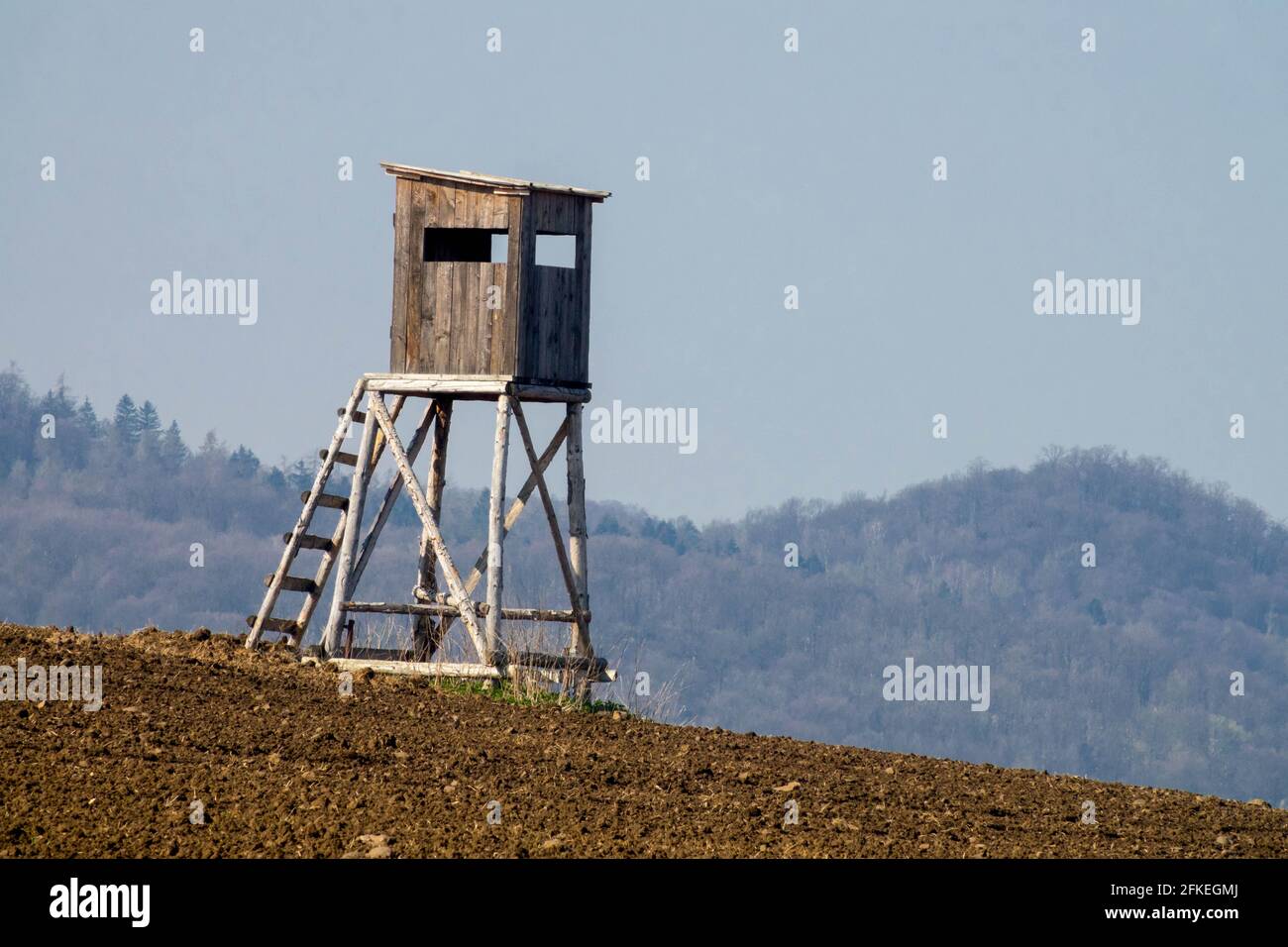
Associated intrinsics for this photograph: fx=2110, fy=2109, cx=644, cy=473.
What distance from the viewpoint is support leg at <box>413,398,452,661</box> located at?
936 inches

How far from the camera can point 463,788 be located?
14281 mm

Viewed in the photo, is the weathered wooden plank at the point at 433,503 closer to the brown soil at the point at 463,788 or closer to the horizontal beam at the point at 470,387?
the horizontal beam at the point at 470,387

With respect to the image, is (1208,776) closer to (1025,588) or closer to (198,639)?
(1025,588)

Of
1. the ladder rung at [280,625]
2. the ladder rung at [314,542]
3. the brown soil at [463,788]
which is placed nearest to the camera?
the brown soil at [463,788]

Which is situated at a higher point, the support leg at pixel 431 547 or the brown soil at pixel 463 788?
the support leg at pixel 431 547

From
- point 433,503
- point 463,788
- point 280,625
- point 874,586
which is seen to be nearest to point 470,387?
point 433,503

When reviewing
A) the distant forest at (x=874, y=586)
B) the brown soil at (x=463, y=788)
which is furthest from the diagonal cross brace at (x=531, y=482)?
the distant forest at (x=874, y=586)

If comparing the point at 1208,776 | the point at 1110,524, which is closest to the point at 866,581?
the point at 1110,524

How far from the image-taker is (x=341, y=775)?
14.4m

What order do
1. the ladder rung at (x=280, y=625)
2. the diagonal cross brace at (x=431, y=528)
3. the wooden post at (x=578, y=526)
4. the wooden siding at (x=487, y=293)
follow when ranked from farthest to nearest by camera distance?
the wooden post at (x=578, y=526), the ladder rung at (x=280, y=625), the wooden siding at (x=487, y=293), the diagonal cross brace at (x=431, y=528)

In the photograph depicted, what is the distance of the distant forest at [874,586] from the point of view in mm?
125500

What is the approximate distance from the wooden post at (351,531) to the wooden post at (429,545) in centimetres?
95

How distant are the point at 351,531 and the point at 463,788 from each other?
8616mm
